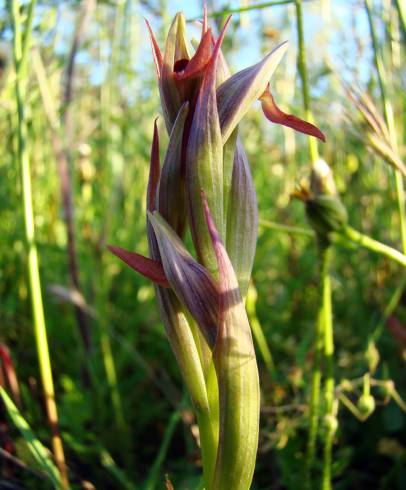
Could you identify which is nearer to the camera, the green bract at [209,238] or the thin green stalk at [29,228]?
the green bract at [209,238]

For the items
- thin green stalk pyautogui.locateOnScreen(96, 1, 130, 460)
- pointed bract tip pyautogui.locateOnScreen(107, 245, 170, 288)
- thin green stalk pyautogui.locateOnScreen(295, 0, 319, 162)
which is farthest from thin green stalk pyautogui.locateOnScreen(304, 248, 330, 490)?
thin green stalk pyautogui.locateOnScreen(96, 1, 130, 460)

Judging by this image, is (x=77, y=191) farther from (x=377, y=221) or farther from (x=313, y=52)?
(x=313, y=52)

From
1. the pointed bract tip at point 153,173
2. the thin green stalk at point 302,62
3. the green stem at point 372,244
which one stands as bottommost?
Answer: the green stem at point 372,244

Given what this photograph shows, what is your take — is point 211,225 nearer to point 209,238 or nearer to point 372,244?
point 209,238

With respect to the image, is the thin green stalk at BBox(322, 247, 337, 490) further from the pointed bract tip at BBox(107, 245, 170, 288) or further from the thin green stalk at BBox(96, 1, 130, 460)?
the thin green stalk at BBox(96, 1, 130, 460)

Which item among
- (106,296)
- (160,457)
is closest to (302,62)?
(160,457)

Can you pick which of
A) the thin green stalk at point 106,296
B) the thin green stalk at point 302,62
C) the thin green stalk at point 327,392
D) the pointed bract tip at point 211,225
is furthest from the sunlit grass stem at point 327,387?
the thin green stalk at point 106,296

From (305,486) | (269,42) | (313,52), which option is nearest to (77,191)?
(269,42)

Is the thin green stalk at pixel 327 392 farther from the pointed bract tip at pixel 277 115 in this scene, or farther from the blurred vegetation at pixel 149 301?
the pointed bract tip at pixel 277 115
